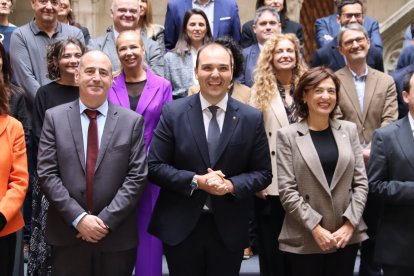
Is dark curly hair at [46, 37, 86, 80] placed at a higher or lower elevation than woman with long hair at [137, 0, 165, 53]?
lower

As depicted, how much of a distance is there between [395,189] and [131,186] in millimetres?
1687

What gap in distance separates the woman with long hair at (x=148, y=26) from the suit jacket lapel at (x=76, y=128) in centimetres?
227

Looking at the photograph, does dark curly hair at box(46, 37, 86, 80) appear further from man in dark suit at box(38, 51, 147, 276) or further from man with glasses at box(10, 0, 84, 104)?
man in dark suit at box(38, 51, 147, 276)

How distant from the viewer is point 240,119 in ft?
Result: 13.5

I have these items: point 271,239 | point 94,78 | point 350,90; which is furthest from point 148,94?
point 350,90

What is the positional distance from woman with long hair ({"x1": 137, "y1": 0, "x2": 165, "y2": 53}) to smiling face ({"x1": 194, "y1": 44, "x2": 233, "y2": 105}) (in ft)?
7.40

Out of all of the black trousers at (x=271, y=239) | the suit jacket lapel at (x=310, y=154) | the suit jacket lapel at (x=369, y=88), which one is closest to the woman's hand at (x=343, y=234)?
the suit jacket lapel at (x=310, y=154)

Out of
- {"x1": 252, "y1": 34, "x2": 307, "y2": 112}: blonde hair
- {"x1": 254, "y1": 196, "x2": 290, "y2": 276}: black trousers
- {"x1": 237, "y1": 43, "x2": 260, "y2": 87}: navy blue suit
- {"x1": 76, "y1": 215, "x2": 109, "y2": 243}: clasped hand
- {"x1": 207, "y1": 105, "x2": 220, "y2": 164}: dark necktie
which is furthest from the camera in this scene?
{"x1": 237, "y1": 43, "x2": 260, "y2": 87}: navy blue suit

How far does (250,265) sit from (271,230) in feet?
2.61

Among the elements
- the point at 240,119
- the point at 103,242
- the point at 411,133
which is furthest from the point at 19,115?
the point at 411,133

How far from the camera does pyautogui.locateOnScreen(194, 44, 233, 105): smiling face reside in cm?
406

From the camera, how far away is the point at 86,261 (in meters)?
3.97

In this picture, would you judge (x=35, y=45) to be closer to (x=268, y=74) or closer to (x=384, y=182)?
(x=268, y=74)

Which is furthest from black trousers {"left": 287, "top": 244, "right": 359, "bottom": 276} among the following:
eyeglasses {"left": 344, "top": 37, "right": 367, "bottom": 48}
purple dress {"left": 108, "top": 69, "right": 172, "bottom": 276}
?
eyeglasses {"left": 344, "top": 37, "right": 367, "bottom": 48}
